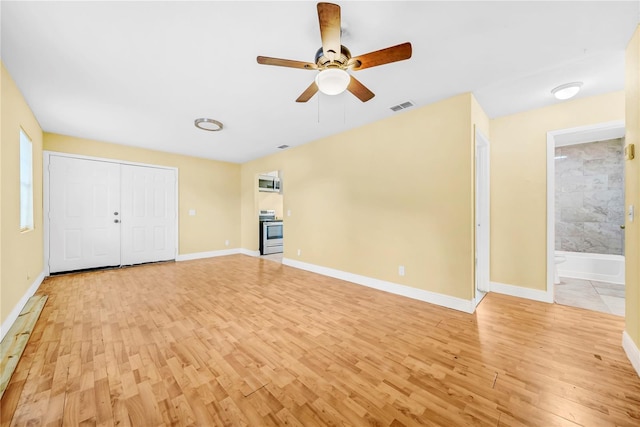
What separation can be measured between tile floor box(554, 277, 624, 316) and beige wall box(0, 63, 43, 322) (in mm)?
6027

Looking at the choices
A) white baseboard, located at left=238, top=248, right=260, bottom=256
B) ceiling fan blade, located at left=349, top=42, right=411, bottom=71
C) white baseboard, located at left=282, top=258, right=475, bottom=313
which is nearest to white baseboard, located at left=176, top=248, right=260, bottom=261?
white baseboard, located at left=238, top=248, right=260, bottom=256

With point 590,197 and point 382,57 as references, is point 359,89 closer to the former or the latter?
point 382,57

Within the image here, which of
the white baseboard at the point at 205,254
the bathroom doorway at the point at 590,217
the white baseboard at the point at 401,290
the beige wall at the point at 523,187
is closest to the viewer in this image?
the white baseboard at the point at 401,290

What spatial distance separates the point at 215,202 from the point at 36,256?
10.4ft

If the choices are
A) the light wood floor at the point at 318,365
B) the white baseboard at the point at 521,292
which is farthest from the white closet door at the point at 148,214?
the white baseboard at the point at 521,292

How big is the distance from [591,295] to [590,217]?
6.26 feet

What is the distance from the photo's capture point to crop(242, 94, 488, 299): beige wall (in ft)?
8.95

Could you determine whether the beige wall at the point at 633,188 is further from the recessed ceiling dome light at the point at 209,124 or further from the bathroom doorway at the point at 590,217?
the recessed ceiling dome light at the point at 209,124

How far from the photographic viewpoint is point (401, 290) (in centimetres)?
319

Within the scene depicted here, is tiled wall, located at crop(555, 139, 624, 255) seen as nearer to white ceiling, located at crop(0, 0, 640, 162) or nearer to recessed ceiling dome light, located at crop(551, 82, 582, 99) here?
white ceiling, located at crop(0, 0, 640, 162)

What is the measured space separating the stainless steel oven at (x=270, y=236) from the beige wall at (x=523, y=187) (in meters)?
4.70

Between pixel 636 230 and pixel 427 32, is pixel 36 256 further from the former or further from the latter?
pixel 636 230

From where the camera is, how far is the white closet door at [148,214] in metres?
4.84

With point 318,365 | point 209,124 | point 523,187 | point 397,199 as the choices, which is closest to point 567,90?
point 523,187
